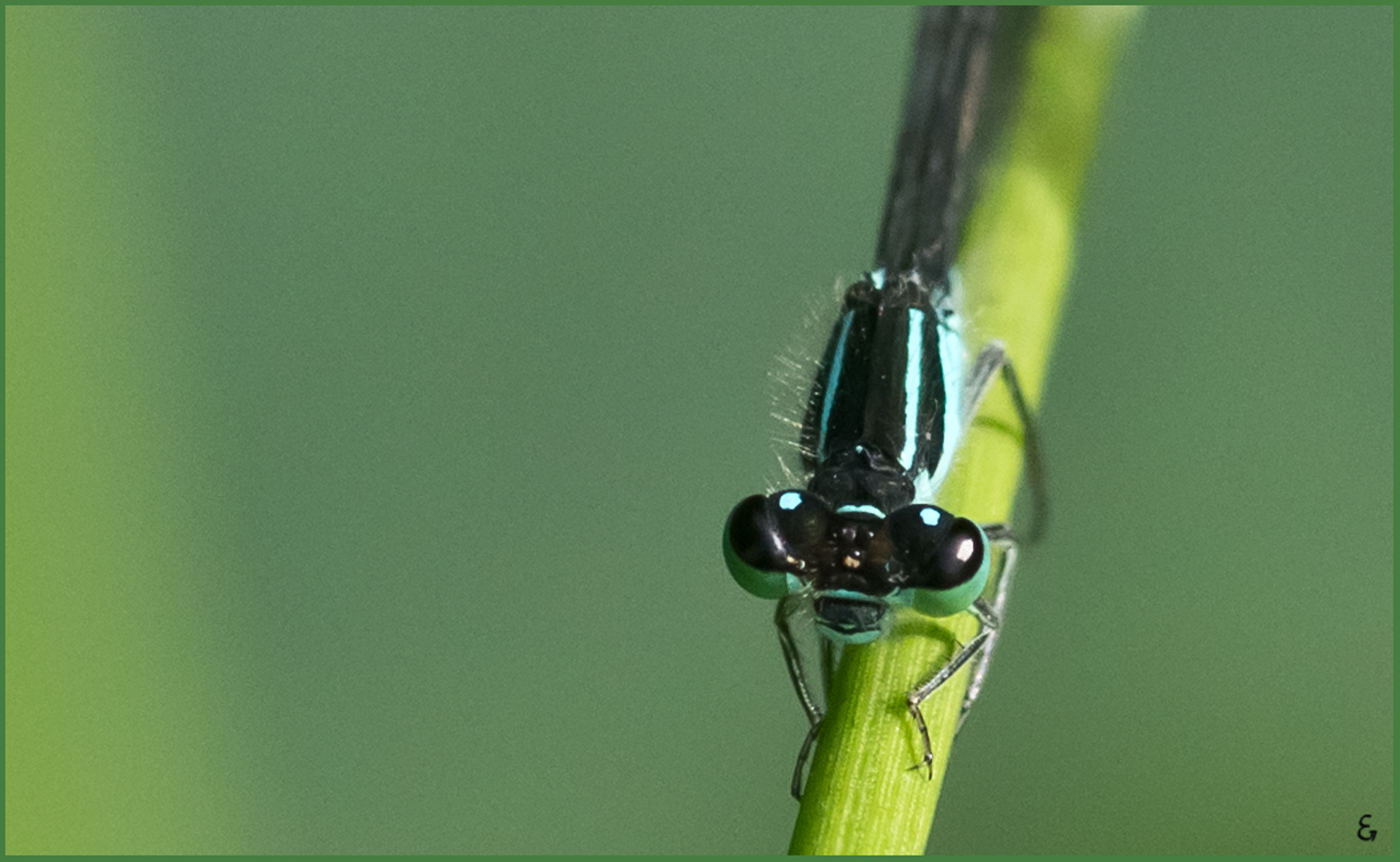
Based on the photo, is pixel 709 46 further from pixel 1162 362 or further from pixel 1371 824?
pixel 1371 824

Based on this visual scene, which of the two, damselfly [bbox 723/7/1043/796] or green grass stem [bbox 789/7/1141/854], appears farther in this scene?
damselfly [bbox 723/7/1043/796]

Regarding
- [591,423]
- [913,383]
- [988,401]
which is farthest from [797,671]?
[591,423]

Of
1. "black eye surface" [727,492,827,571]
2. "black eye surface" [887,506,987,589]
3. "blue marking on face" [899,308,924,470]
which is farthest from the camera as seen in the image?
"blue marking on face" [899,308,924,470]

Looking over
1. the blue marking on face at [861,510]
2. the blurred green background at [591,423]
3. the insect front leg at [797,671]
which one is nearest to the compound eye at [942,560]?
the blue marking on face at [861,510]

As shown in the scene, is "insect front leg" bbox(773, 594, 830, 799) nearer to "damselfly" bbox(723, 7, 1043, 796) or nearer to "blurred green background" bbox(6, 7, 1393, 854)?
"damselfly" bbox(723, 7, 1043, 796)

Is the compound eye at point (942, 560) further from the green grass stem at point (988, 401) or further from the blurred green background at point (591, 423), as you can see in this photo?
the blurred green background at point (591, 423)

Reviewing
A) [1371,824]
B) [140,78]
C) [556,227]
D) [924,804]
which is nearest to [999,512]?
[924,804]

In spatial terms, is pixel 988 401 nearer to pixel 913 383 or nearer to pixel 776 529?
pixel 913 383

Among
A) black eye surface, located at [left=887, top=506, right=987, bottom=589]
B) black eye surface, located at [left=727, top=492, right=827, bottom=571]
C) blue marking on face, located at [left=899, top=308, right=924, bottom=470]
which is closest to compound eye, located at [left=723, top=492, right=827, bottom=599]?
black eye surface, located at [left=727, top=492, right=827, bottom=571]
